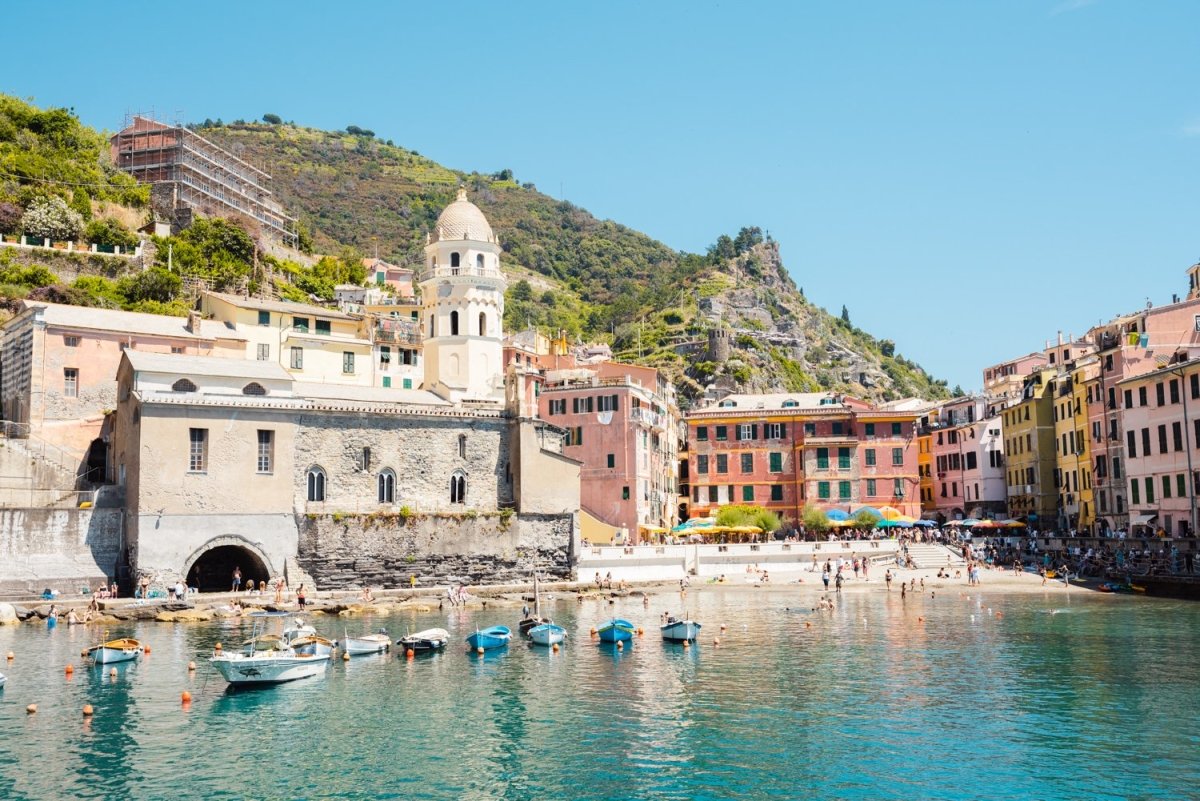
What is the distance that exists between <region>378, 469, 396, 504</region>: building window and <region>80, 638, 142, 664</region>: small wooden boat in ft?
66.6

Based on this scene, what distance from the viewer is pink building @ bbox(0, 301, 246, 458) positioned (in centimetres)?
5278

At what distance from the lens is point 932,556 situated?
63.5 meters

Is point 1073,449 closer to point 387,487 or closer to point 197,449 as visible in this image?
point 387,487

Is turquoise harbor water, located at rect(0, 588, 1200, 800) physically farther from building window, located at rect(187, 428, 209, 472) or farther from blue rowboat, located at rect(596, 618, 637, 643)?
building window, located at rect(187, 428, 209, 472)

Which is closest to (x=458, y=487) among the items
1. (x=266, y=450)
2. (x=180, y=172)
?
(x=266, y=450)

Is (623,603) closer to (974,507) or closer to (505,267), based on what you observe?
(974,507)

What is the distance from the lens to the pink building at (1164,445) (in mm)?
53156

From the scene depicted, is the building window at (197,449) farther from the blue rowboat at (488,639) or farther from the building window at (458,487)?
the blue rowboat at (488,639)

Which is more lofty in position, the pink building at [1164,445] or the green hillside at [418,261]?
the green hillside at [418,261]

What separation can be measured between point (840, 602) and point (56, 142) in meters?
69.1

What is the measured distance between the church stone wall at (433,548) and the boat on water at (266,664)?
1890 cm

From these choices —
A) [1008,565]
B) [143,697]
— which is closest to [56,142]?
[143,697]

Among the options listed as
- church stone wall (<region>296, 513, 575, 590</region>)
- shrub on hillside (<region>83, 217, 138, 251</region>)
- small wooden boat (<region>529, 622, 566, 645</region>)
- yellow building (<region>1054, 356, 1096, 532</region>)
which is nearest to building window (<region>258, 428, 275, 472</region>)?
church stone wall (<region>296, 513, 575, 590</region>)

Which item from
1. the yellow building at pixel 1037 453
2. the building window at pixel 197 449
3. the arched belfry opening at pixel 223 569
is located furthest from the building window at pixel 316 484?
the yellow building at pixel 1037 453
